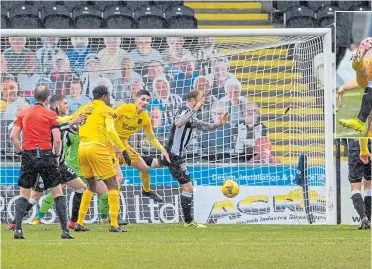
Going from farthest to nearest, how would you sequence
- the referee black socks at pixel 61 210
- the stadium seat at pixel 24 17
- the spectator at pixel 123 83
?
the stadium seat at pixel 24 17 < the spectator at pixel 123 83 < the referee black socks at pixel 61 210

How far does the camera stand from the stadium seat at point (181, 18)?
21250mm

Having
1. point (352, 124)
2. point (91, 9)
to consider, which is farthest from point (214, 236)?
point (91, 9)

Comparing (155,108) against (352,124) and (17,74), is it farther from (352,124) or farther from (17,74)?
(352,124)

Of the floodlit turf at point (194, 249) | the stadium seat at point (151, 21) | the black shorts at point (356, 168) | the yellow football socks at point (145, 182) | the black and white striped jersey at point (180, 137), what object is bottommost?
the floodlit turf at point (194, 249)

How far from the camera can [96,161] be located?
13.8m

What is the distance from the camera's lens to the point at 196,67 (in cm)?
1830

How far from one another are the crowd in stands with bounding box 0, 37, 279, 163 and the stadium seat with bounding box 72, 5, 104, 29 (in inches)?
99.7

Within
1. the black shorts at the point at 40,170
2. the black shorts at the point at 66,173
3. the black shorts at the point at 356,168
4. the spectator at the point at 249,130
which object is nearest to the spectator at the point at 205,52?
the spectator at the point at 249,130

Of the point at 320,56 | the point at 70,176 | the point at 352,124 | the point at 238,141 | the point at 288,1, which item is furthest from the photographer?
the point at 288,1

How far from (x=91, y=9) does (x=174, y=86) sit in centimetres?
402

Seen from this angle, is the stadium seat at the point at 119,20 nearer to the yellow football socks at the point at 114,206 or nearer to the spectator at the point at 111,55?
the spectator at the point at 111,55

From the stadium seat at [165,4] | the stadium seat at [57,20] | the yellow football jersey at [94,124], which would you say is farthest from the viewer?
the stadium seat at [165,4]

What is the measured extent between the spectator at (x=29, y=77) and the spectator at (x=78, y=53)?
0.64 m

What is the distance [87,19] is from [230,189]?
6.19m
